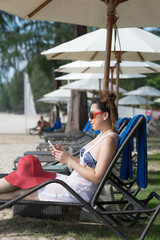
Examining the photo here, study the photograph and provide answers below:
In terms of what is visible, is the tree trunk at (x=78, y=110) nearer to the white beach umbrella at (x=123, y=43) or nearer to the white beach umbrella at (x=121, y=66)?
the white beach umbrella at (x=121, y=66)

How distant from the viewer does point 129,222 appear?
12.4ft

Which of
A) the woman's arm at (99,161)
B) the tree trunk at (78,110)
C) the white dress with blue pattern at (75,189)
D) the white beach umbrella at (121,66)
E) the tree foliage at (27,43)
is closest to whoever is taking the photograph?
the woman's arm at (99,161)

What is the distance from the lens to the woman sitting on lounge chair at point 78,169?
3018 mm

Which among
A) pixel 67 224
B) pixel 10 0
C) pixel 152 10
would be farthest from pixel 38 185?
pixel 152 10

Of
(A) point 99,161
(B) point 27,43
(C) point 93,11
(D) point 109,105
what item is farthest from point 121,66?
(B) point 27,43

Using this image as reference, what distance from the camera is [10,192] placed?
3.13 meters

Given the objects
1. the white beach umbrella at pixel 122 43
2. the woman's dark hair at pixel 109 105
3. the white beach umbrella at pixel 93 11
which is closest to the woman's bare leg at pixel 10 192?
the woman's dark hair at pixel 109 105

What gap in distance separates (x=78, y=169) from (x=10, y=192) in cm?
60

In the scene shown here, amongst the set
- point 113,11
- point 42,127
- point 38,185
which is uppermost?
point 113,11

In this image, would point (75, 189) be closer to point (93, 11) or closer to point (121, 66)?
point (93, 11)

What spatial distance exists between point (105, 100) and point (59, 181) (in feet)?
2.49

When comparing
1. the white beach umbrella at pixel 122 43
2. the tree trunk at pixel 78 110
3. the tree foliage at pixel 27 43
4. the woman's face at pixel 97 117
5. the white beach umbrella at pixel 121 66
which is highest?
the tree foliage at pixel 27 43

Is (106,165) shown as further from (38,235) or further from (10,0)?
(10,0)

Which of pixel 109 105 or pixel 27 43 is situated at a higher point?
pixel 27 43
